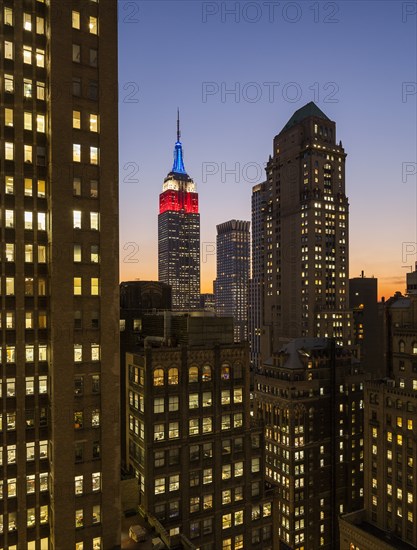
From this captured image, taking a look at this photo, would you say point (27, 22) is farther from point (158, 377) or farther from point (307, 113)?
point (307, 113)

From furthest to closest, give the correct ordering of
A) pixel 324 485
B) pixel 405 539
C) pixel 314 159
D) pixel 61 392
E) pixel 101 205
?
pixel 314 159 → pixel 324 485 → pixel 405 539 → pixel 101 205 → pixel 61 392

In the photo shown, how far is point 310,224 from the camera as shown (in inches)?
6093

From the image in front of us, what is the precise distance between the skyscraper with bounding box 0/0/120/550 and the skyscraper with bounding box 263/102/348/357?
113 m

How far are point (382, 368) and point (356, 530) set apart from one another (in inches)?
3486

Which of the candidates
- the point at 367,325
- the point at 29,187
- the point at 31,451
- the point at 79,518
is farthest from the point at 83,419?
the point at 367,325

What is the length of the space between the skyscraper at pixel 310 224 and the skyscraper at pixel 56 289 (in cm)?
11253

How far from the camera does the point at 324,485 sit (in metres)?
100

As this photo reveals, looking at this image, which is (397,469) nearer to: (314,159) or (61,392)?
(61,392)

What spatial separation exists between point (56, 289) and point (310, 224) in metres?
121

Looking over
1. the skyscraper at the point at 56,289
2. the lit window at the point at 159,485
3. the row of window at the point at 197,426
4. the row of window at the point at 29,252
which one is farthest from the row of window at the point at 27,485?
the row of window at the point at 29,252

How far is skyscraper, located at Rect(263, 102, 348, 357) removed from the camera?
15475 cm

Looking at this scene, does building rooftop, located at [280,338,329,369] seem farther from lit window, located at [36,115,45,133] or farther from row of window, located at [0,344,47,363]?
lit window, located at [36,115,45,133]

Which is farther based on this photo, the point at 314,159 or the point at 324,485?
the point at 314,159

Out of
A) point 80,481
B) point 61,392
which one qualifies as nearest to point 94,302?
point 61,392
